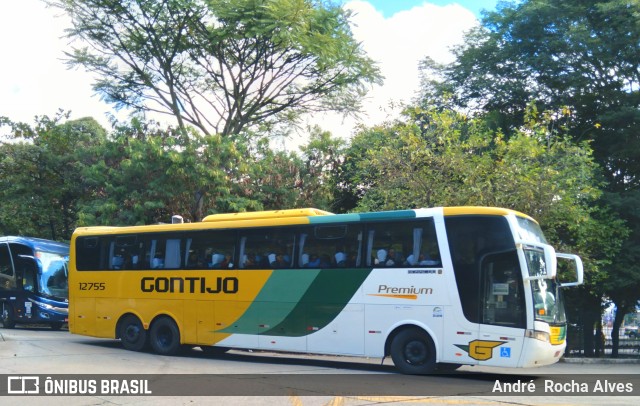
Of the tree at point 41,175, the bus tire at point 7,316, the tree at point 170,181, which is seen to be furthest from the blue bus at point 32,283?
the tree at point 41,175

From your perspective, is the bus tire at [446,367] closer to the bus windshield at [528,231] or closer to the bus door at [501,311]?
the bus door at [501,311]

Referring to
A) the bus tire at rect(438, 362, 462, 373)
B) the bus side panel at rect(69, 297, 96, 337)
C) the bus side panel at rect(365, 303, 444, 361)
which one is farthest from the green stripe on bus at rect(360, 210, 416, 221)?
the bus side panel at rect(69, 297, 96, 337)

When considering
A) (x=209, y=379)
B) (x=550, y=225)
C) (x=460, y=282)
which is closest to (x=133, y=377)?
(x=209, y=379)

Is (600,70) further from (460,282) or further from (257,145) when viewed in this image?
(460,282)

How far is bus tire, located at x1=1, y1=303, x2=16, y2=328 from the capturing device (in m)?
25.4

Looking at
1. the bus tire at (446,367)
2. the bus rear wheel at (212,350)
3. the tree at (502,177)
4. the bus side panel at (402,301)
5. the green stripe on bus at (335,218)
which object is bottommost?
the bus rear wheel at (212,350)

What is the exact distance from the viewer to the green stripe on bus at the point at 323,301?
14.3 m

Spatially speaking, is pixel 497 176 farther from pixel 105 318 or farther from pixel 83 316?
pixel 83 316

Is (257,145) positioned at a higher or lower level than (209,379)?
higher

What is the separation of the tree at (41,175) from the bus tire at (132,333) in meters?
14.1

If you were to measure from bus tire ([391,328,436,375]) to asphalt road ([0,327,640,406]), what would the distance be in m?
0.28

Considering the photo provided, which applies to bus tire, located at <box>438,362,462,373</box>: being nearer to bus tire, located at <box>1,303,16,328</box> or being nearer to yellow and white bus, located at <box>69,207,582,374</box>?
yellow and white bus, located at <box>69,207,582,374</box>

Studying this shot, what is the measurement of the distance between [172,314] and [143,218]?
8.93 metres

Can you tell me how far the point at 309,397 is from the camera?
10039mm
